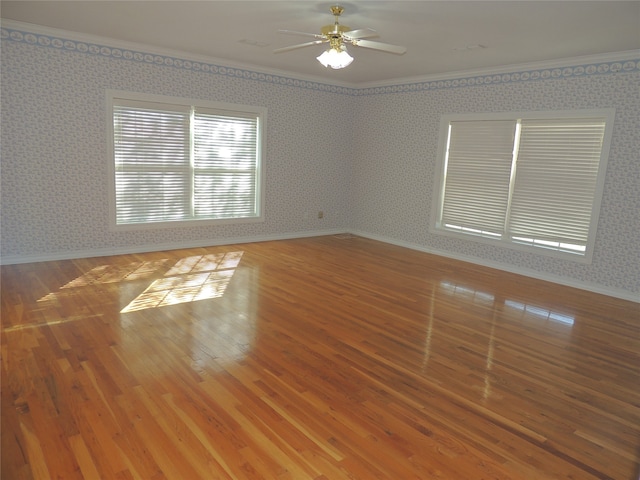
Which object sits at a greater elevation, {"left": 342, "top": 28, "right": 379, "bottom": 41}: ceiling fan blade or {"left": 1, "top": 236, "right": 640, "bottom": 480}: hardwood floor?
{"left": 342, "top": 28, "right": 379, "bottom": 41}: ceiling fan blade

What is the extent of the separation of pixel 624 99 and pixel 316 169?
168 inches

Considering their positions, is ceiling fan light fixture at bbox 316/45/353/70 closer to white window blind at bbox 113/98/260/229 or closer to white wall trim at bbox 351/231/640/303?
white window blind at bbox 113/98/260/229

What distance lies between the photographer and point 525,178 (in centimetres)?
558

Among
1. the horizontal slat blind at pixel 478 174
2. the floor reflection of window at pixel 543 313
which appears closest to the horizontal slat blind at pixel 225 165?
the horizontal slat blind at pixel 478 174

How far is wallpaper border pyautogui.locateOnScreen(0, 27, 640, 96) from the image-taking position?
4711 millimetres

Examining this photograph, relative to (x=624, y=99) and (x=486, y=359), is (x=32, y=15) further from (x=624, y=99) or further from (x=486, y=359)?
(x=624, y=99)

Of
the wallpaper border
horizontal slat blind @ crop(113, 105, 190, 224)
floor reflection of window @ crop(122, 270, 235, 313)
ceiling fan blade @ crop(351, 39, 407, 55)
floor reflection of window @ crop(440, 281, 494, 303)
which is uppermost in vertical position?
the wallpaper border

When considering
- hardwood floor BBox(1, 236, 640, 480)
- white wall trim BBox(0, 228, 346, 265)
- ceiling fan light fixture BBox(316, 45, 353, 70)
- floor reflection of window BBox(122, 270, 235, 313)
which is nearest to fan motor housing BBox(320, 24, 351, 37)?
ceiling fan light fixture BBox(316, 45, 353, 70)

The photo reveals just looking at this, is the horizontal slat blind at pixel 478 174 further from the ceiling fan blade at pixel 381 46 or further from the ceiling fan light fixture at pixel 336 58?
the ceiling fan light fixture at pixel 336 58

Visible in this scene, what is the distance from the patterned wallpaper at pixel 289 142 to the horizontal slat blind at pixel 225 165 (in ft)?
0.85

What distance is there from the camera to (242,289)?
4512 mm

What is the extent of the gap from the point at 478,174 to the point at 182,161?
399 cm

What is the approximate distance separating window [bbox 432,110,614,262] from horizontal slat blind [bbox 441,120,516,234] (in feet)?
0.04

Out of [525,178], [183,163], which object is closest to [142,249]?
[183,163]
